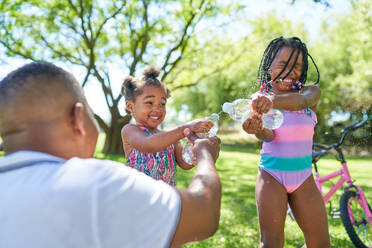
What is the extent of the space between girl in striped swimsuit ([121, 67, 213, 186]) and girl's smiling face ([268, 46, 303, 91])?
36.5 inches

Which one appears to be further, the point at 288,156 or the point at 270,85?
the point at 270,85

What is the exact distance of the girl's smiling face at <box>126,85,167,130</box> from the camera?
8.41ft

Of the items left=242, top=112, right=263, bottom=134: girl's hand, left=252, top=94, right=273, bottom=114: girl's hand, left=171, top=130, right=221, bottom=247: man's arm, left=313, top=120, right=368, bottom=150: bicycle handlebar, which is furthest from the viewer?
left=313, top=120, right=368, bottom=150: bicycle handlebar

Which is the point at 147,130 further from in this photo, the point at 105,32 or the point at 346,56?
the point at 346,56

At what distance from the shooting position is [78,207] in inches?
37.9

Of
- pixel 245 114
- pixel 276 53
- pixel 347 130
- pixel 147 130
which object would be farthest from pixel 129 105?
pixel 347 130

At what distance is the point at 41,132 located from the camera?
1.16 m

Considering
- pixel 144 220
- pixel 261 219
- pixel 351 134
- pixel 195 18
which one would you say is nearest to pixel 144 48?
pixel 195 18

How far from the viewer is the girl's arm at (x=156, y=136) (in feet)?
6.67

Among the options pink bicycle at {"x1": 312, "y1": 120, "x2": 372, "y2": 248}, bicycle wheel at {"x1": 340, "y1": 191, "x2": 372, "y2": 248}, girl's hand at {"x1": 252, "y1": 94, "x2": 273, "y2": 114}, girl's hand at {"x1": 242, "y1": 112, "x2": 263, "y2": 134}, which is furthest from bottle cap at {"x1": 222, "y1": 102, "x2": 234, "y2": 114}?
bicycle wheel at {"x1": 340, "y1": 191, "x2": 372, "y2": 248}

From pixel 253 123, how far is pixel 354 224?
8.19ft

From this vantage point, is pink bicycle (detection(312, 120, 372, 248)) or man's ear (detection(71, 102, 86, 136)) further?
pink bicycle (detection(312, 120, 372, 248))

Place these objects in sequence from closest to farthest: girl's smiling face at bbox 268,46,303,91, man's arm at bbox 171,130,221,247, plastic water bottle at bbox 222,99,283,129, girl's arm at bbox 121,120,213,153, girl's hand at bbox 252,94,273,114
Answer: man's arm at bbox 171,130,221,247
girl's hand at bbox 252,94,273,114
girl's arm at bbox 121,120,213,153
plastic water bottle at bbox 222,99,283,129
girl's smiling face at bbox 268,46,303,91

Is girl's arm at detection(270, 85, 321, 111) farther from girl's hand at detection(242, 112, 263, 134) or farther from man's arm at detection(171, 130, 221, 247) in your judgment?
man's arm at detection(171, 130, 221, 247)
